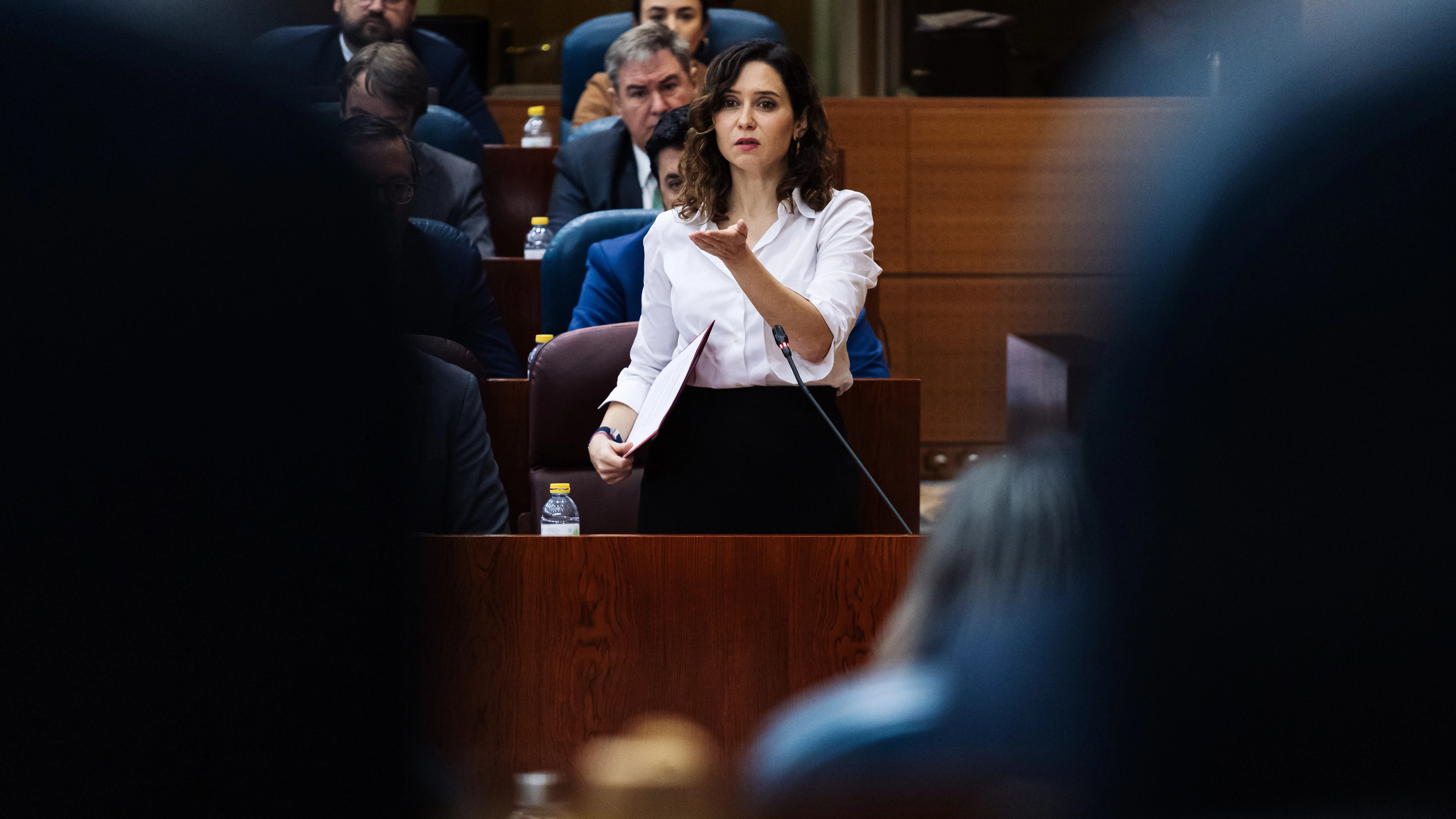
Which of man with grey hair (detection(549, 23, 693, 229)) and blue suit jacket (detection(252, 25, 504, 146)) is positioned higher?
blue suit jacket (detection(252, 25, 504, 146))

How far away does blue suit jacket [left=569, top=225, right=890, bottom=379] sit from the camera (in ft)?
8.23

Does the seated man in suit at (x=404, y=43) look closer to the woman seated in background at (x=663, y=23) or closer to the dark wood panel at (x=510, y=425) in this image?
the woman seated in background at (x=663, y=23)

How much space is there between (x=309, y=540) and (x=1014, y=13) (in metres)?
5.43

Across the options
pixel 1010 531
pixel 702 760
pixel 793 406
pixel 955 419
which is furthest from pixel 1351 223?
pixel 955 419

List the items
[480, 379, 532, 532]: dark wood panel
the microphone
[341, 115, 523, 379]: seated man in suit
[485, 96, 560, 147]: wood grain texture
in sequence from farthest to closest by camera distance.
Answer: [485, 96, 560, 147]: wood grain texture < [480, 379, 532, 532]: dark wood panel < [341, 115, 523, 379]: seated man in suit < the microphone

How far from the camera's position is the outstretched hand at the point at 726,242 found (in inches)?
59.6

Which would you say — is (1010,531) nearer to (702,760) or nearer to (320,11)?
(702,760)

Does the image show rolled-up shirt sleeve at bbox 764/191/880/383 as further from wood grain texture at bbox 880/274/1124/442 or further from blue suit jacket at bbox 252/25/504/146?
wood grain texture at bbox 880/274/1124/442

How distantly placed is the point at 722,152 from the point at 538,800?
1385 millimetres

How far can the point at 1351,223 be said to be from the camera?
1.33 ft

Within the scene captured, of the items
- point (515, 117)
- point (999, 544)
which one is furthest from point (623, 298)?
point (515, 117)

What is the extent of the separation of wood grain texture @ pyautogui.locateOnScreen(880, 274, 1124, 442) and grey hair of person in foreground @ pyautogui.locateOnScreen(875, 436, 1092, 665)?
4.41 m

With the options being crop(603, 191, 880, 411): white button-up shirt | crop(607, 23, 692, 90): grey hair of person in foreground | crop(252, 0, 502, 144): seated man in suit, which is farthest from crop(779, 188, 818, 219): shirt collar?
crop(607, 23, 692, 90): grey hair of person in foreground

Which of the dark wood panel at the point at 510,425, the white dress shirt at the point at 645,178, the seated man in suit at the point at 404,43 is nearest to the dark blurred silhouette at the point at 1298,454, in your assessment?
the dark wood panel at the point at 510,425
